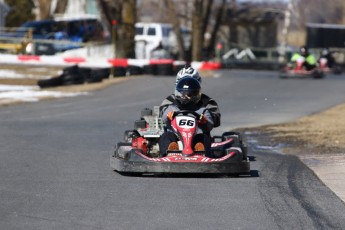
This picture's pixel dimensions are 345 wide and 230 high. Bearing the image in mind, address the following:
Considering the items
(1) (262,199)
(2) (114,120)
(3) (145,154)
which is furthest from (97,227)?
(2) (114,120)

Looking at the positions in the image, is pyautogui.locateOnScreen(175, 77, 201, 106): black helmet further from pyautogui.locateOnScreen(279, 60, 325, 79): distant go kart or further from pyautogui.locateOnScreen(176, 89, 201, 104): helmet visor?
pyautogui.locateOnScreen(279, 60, 325, 79): distant go kart

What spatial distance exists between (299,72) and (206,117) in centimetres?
2368

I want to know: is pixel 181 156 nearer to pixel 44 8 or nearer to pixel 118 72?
pixel 118 72

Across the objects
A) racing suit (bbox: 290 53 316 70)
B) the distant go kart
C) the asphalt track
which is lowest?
the distant go kart

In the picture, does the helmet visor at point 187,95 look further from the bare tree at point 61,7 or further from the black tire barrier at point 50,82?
the bare tree at point 61,7

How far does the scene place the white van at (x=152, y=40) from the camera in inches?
1759

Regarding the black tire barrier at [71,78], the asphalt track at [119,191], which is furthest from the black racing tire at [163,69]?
the asphalt track at [119,191]

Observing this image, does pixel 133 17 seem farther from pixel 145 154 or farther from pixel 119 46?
pixel 145 154

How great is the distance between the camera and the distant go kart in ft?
115

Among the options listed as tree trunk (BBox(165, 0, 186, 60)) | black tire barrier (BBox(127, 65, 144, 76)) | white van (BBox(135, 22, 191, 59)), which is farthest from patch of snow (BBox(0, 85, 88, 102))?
tree trunk (BBox(165, 0, 186, 60))

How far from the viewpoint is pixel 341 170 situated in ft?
40.1

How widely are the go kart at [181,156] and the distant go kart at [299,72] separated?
22.9 m

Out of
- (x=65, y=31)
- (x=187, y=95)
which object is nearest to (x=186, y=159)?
(x=187, y=95)

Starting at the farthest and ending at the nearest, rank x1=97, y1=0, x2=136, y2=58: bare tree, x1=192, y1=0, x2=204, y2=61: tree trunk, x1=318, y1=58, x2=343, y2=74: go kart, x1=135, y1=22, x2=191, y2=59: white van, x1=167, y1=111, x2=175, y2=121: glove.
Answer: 1. x1=192, y1=0, x2=204, y2=61: tree trunk
2. x1=135, y1=22, x2=191, y2=59: white van
3. x1=318, y1=58, x2=343, y2=74: go kart
4. x1=97, y1=0, x2=136, y2=58: bare tree
5. x1=167, y1=111, x2=175, y2=121: glove
